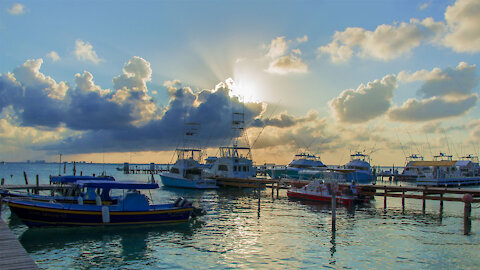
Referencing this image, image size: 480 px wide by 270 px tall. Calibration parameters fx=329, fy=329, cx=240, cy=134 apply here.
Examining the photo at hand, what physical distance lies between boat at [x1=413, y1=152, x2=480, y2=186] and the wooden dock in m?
84.9

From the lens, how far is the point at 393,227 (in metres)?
27.5

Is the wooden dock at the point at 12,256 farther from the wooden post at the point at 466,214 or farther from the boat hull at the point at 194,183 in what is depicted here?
the boat hull at the point at 194,183

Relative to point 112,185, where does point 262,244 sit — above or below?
below

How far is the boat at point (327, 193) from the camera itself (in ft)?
133

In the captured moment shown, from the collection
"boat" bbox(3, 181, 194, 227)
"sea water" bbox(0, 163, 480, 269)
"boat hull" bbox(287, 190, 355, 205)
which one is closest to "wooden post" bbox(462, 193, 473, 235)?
"sea water" bbox(0, 163, 480, 269)

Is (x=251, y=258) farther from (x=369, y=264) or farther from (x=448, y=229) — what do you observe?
(x=448, y=229)

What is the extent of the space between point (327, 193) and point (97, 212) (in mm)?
28455

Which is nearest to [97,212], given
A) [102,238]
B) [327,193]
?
[102,238]

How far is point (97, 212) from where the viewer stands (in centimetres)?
2391

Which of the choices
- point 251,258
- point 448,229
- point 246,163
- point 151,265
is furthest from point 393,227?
point 246,163

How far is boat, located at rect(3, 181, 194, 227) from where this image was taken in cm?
2306

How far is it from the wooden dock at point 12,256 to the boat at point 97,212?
8.19 meters

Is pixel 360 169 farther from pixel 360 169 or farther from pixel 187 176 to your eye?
pixel 187 176

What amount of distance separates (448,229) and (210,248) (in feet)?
66.0
